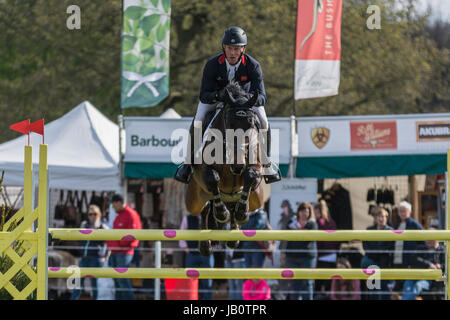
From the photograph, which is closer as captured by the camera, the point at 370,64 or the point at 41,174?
the point at 41,174

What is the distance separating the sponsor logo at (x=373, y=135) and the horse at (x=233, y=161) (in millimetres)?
6125

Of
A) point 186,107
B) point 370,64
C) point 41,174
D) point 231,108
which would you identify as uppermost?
point 370,64

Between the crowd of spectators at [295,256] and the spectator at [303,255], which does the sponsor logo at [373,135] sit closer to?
the crowd of spectators at [295,256]

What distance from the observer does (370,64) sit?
73.5 ft

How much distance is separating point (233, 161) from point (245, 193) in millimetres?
317

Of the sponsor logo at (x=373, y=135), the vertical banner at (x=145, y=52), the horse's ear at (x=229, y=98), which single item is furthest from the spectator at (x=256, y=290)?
the horse's ear at (x=229, y=98)

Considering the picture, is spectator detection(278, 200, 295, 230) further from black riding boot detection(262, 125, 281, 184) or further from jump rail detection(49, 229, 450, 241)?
jump rail detection(49, 229, 450, 241)

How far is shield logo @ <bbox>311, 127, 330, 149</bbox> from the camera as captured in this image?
42.0ft

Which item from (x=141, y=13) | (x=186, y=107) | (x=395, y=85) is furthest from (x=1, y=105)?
(x=395, y=85)

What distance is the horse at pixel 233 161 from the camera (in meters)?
6.54
